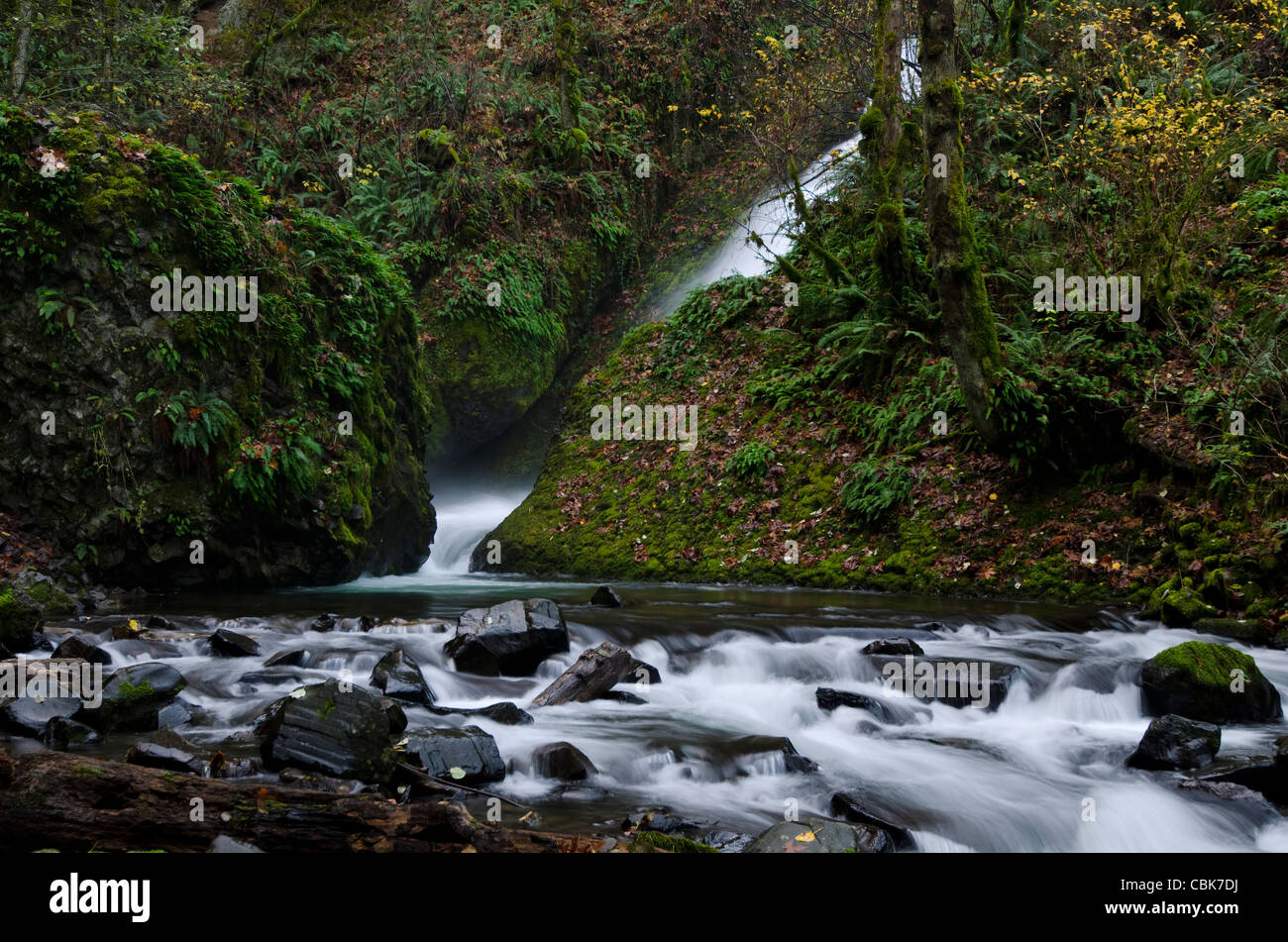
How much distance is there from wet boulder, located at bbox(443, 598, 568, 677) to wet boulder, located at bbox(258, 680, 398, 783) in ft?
7.77

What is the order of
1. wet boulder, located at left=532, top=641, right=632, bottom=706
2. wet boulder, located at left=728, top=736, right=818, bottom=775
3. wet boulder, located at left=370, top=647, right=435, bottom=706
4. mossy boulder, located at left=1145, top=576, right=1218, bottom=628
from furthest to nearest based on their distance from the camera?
1. mossy boulder, located at left=1145, top=576, right=1218, bottom=628
2. wet boulder, located at left=532, top=641, right=632, bottom=706
3. wet boulder, located at left=370, top=647, right=435, bottom=706
4. wet boulder, located at left=728, top=736, right=818, bottom=775

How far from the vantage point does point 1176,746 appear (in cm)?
561

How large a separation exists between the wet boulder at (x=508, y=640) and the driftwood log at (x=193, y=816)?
3.66 metres

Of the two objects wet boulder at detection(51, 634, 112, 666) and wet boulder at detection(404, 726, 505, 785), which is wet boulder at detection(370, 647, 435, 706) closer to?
wet boulder at detection(404, 726, 505, 785)

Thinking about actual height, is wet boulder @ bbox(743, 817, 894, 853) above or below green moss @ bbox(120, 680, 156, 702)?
below

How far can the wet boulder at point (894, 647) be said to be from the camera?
25.2ft

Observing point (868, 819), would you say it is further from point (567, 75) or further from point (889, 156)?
point (567, 75)

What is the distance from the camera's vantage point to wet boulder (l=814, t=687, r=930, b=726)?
6.75 m

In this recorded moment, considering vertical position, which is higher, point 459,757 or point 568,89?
point 568,89

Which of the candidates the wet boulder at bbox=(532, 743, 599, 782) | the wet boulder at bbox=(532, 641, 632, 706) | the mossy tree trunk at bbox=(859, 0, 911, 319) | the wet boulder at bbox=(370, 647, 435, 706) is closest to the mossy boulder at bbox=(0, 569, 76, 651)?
the wet boulder at bbox=(370, 647, 435, 706)

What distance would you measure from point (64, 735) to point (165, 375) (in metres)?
6.65

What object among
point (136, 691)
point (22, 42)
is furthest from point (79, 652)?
point (22, 42)

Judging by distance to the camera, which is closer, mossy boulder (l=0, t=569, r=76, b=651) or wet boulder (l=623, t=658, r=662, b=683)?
mossy boulder (l=0, t=569, r=76, b=651)
